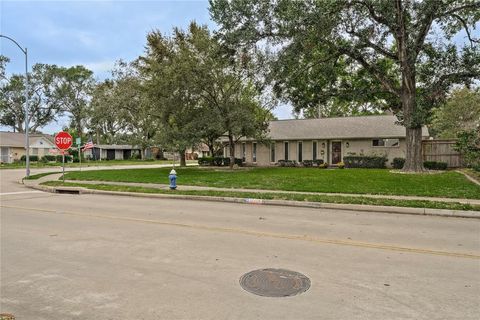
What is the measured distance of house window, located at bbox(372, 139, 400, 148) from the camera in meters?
26.8

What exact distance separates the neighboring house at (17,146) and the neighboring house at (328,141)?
34821 millimetres

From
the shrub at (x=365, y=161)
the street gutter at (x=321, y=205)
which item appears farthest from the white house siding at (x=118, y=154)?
the street gutter at (x=321, y=205)

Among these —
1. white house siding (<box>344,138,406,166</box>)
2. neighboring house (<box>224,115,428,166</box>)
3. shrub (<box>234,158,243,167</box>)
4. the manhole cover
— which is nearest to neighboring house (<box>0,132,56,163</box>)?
shrub (<box>234,158,243,167</box>)

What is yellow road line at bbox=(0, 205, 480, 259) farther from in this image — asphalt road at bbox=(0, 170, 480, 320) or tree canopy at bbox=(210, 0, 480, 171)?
tree canopy at bbox=(210, 0, 480, 171)

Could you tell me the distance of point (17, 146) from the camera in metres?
54.6

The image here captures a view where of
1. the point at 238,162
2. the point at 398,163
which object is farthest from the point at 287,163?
the point at 398,163

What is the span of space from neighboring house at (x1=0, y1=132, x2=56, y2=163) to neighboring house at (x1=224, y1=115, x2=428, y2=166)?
3482cm

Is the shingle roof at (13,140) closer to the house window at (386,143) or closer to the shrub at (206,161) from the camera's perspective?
the shrub at (206,161)

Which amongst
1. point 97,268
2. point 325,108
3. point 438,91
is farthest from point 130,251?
point 325,108

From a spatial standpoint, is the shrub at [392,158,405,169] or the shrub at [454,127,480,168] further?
the shrub at [392,158,405,169]

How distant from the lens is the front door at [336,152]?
29.4 meters

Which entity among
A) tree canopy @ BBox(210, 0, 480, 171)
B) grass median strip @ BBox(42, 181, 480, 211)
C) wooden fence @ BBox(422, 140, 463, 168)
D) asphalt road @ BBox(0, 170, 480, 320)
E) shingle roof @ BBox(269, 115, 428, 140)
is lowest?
asphalt road @ BBox(0, 170, 480, 320)

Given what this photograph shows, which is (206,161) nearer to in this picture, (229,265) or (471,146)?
(471,146)

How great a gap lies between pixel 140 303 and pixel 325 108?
185ft
